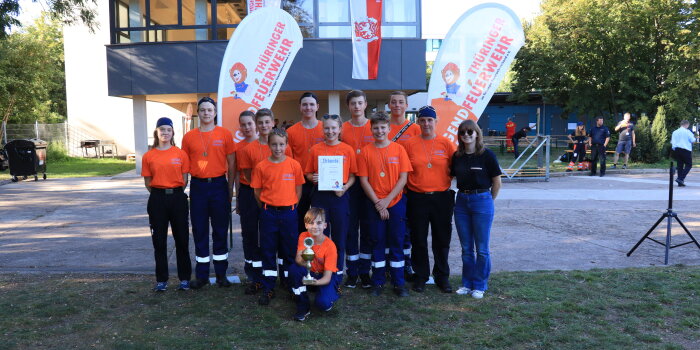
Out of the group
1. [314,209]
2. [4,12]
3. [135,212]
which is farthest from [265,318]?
[4,12]

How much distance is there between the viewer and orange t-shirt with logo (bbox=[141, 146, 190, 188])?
511 centimetres

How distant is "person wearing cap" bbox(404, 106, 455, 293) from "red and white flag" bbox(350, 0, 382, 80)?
6.96 m

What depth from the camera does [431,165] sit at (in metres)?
5.15

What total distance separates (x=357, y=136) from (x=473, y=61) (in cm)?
297

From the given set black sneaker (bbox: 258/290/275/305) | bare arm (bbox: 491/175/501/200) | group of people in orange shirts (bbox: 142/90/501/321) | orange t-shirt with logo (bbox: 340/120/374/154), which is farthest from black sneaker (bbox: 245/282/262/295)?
bare arm (bbox: 491/175/501/200)

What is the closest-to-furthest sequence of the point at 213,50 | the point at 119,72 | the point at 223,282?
the point at 223,282 < the point at 213,50 < the point at 119,72

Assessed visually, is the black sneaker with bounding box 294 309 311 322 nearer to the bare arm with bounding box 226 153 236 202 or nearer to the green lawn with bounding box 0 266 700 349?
the green lawn with bounding box 0 266 700 349

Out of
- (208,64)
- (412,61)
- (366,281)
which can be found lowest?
(366,281)

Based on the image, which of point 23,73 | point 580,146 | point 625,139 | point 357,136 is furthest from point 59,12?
point 23,73

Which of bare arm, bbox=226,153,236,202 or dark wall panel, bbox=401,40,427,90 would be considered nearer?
bare arm, bbox=226,153,236,202

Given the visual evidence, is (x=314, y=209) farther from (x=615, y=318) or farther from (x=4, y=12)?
(x=4, y=12)

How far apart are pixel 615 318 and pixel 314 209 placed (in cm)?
281

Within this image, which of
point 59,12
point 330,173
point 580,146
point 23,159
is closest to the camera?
point 330,173

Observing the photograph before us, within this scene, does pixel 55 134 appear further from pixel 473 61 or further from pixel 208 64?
pixel 473 61
